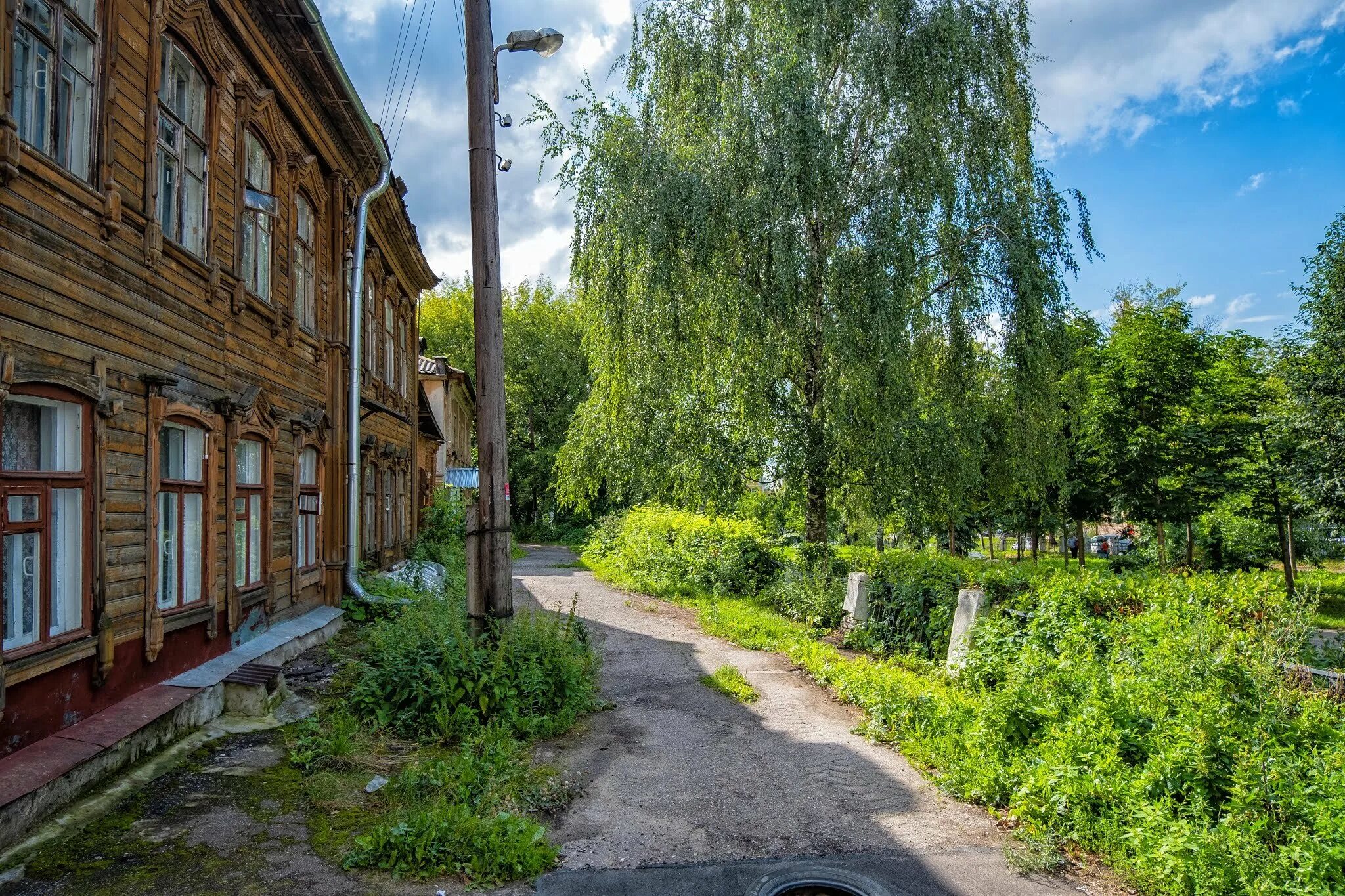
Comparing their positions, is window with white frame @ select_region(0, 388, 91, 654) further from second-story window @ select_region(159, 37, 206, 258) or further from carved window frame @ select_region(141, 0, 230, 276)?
second-story window @ select_region(159, 37, 206, 258)

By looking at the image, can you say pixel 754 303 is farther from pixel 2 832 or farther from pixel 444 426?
pixel 444 426

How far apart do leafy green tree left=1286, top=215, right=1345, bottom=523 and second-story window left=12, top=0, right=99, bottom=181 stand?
19017 mm

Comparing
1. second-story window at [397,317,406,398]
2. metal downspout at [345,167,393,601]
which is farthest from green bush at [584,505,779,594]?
metal downspout at [345,167,393,601]

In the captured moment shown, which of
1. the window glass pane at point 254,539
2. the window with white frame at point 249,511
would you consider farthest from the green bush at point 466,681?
the window glass pane at point 254,539

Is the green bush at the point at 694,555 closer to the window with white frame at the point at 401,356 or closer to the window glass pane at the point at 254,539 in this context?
the window with white frame at the point at 401,356

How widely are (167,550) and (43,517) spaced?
1829 mm

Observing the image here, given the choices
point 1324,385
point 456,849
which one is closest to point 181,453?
point 456,849

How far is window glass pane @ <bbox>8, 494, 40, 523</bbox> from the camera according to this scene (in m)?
4.77

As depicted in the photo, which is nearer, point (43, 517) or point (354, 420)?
point (43, 517)

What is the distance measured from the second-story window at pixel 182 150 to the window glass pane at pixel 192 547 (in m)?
2.37

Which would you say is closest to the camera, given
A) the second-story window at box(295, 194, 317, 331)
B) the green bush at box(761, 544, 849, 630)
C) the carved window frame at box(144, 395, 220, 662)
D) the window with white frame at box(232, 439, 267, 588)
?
the carved window frame at box(144, 395, 220, 662)

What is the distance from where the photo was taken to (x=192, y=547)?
7176mm

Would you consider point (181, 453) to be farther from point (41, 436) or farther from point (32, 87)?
point (32, 87)

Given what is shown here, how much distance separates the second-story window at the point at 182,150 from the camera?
22.1 feet
